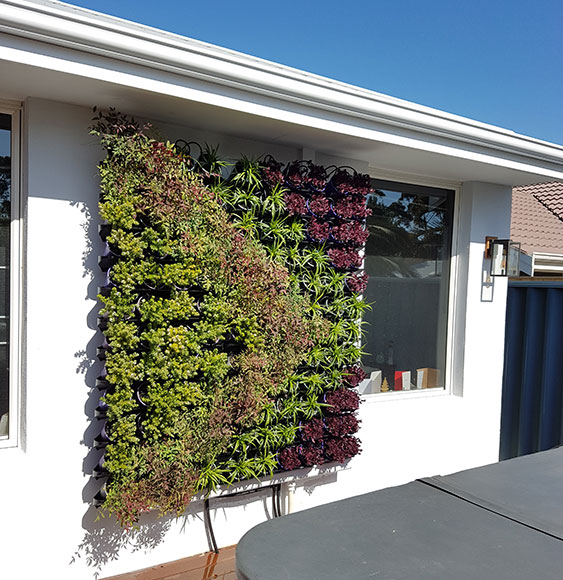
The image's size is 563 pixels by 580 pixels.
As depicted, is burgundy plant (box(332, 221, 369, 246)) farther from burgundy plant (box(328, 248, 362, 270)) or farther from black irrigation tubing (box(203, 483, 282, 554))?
black irrigation tubing (box(203, 483, 282, 554))

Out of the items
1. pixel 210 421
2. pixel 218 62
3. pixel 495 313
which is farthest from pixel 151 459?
pixel 495 313

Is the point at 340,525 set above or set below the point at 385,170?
below

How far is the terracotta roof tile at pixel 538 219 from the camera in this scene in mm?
8797

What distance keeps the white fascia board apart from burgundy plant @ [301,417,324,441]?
2.04 metres

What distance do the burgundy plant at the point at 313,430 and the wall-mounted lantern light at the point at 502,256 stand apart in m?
2.36

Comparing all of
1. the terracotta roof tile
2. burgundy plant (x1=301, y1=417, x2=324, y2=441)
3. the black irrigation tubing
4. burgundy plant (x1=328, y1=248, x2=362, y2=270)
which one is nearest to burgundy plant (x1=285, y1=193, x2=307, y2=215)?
burgundy plant (x1=328, y1=248, x2=362, y2=270)

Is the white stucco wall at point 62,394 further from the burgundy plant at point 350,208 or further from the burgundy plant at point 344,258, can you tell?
the burgundy plant at point 344,258

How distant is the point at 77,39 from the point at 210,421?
2133 mm

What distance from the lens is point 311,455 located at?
3693 mm

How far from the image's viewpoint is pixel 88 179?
3.09 m

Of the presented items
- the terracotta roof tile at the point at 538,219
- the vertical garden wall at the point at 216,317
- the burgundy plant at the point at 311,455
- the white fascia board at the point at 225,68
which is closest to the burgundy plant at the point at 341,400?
the vertical garden wall at the point at 216,317

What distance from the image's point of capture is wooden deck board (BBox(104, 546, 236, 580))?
3.27 m

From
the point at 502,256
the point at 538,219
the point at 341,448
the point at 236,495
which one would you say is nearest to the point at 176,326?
the point at 236,495

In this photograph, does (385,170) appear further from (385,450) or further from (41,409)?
(41,409)
